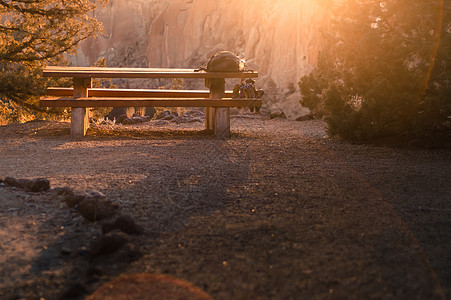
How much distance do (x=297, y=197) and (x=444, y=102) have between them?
2870 millimetres

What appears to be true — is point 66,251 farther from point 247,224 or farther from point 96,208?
point 247,224

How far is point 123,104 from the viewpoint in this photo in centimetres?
660

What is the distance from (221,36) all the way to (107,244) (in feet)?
59.8

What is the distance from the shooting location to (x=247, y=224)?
9.30ft

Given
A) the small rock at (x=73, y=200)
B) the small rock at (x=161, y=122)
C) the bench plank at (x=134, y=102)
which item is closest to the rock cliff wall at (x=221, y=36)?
the bench plank at (x=134, y=102)

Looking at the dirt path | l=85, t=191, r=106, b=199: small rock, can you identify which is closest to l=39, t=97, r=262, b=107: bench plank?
the dirt path

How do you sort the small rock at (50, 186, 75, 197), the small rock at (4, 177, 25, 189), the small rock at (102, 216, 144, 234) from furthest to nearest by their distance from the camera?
the small rock at (4, 177, 25, 189), the small rock at (50, 186, 75, 197), the small rock at (102, 216, 144, 234)

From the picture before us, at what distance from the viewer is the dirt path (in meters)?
2.11

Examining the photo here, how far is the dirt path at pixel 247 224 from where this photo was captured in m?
2.11

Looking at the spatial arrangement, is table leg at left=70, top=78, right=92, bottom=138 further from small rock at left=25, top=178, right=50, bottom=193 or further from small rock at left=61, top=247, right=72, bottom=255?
small rock at left=61, top=247, right=72, bottom=255

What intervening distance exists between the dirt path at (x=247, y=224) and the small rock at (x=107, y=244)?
0.05 meters

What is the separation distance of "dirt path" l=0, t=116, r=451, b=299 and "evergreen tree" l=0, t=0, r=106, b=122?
10.6 feet

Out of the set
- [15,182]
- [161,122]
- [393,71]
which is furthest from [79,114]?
[393,71]

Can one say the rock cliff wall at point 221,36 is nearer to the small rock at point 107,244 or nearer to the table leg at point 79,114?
the table leg at point 79,114
